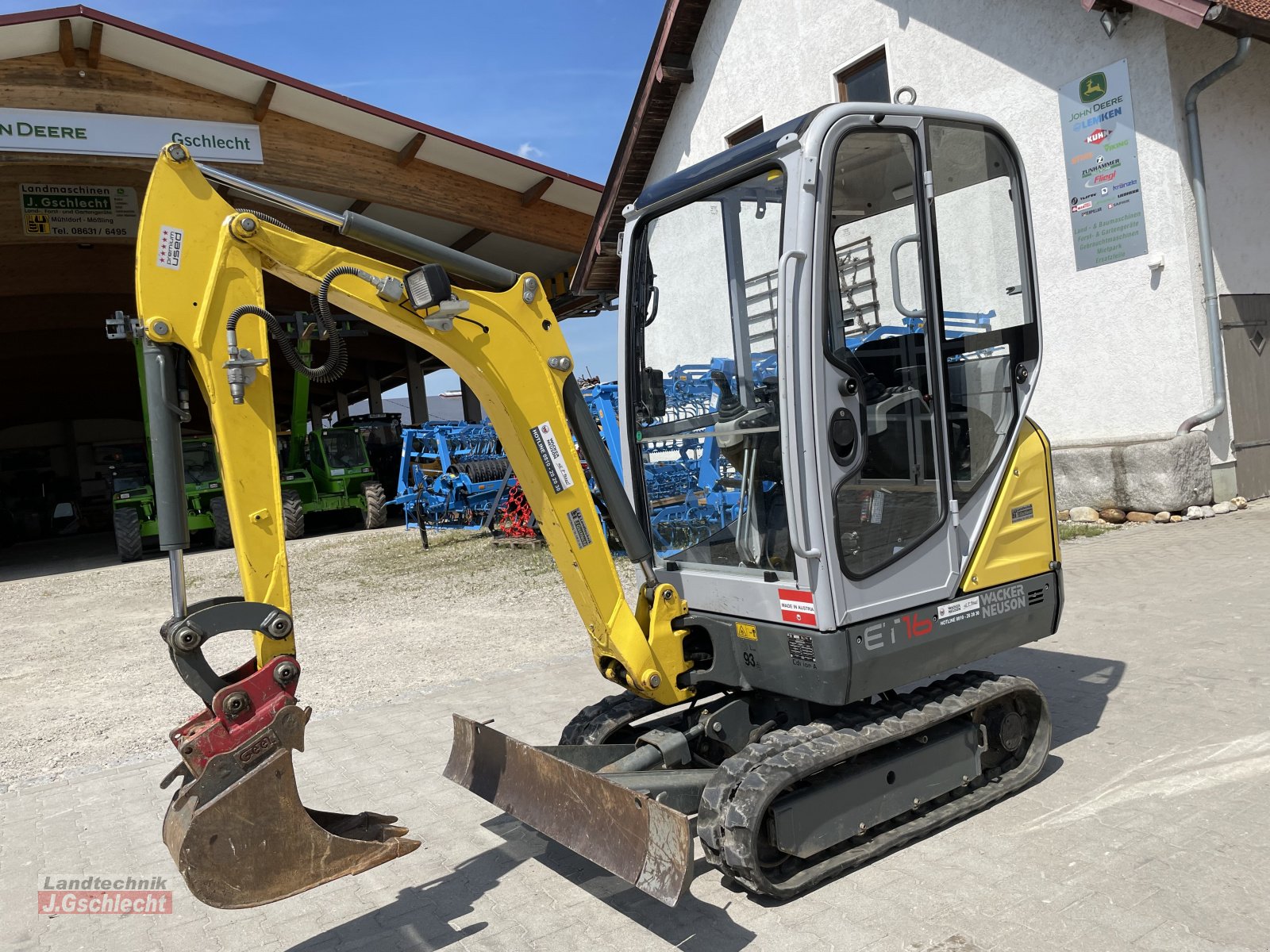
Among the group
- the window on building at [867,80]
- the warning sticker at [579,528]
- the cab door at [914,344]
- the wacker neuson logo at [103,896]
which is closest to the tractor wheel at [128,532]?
the window on building at [867,80]

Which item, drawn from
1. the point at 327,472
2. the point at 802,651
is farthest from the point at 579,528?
the point at 327,472

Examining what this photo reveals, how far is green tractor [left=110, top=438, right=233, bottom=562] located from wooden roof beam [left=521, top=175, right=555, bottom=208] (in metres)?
6.99

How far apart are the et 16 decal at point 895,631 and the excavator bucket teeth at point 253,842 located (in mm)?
1738

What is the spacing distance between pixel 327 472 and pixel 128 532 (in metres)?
3.77

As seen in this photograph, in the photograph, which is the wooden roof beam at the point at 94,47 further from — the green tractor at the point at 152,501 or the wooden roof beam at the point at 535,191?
the wooden roof beam at the point at 535,191

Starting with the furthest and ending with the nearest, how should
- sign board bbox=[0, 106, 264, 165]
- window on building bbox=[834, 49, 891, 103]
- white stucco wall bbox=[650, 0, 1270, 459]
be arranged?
sign board bbox=[0, 106, 264, 165] → window on building bbox=[834, 49, 891, 103] → white stucco wall bbox=[650, 0, 1270, 459]

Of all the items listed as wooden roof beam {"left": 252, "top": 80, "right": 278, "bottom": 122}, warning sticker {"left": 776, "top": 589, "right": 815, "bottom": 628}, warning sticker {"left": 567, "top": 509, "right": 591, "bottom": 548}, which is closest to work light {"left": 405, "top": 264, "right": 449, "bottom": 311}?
warning sticker {"left": 567, "top": 509, "right": 591, "bottom": 548}

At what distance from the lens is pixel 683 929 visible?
10.8 ft

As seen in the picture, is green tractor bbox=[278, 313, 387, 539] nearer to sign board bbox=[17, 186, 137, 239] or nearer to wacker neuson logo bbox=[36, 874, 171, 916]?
sign board bbox=[17, 186, 137, 239]

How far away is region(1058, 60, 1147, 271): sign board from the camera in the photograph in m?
10.1

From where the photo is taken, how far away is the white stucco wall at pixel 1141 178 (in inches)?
387

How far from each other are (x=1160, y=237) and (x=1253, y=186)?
4.63 ft

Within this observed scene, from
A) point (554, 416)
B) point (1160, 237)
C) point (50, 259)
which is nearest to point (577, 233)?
point (50, 259)

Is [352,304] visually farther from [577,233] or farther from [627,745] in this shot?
[577,233]
